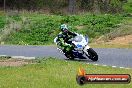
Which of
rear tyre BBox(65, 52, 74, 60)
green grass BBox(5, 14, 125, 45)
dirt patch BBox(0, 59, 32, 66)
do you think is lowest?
green grass BBox(5, 14, 125, 45)

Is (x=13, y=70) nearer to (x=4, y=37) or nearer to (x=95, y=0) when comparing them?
(x=4, y=37)

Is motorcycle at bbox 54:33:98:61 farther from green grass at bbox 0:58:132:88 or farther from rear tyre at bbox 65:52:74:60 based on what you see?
green grass at bbox 0:58:132:88

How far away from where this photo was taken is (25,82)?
1138 centimetres

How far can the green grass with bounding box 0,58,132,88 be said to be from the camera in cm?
1080

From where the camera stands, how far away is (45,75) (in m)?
12.7

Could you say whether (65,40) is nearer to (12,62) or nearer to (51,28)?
(12,62)

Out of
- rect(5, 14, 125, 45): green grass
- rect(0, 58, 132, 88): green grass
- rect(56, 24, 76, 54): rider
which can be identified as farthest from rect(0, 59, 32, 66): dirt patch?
rect(5, 14, 125, 45): green grass

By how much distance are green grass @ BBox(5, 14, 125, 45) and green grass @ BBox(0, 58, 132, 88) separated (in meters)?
14.4

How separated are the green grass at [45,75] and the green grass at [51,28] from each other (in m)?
14.4

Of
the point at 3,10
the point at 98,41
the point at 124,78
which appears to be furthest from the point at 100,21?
the point at 124,78

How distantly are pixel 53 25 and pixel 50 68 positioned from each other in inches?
803

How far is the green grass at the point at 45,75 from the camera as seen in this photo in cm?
1080

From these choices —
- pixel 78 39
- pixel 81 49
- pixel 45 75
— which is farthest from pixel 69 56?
pixel 45 75

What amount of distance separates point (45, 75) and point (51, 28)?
2110 cm
